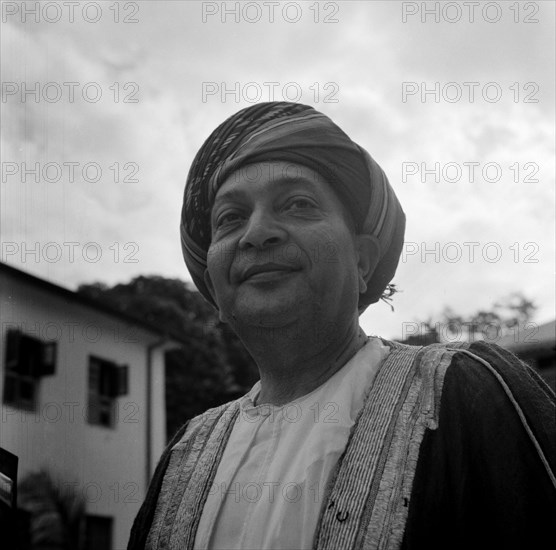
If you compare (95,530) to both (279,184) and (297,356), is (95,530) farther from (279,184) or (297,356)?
(279,184)

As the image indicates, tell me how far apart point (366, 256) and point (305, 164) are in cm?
30

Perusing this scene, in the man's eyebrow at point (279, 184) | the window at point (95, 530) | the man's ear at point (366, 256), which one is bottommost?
the window at point (95, 530)

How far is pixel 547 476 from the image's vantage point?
138 centimetres

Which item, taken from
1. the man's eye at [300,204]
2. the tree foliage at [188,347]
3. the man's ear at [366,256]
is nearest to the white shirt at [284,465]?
the man's ear at [366,256]

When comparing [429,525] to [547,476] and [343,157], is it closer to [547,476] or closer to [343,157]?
[547,476]

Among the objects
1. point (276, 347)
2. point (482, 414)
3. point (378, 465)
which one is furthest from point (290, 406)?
point (482, 414)

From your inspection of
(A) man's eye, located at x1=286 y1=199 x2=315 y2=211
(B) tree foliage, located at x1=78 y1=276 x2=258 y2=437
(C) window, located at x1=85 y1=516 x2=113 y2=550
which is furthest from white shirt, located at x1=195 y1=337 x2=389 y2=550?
(B) tree foliage, located at x1=78 y1=276 x2=258 y2=437

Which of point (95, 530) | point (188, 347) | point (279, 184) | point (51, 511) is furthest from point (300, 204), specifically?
point (188, 347)

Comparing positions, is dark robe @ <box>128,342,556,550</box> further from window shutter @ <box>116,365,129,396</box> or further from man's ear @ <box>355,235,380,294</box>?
window shutter @ <box>116,365,129,396</box>

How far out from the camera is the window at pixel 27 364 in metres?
10.3

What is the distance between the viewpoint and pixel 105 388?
14445 millimetres

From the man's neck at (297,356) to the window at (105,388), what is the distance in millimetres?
12661

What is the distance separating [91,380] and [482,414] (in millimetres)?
13255

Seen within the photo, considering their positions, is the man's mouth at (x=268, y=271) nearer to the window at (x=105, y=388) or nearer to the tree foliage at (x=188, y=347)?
the window at (x=105, y=388)
